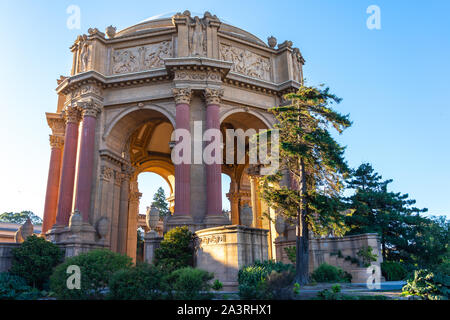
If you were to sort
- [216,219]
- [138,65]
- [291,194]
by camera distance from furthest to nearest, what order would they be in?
[138,65] → [216,219] → [291,194]

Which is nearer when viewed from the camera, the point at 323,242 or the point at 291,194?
the point at 291,194

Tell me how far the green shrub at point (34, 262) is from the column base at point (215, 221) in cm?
842

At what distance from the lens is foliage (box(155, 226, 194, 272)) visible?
1773 centimetres

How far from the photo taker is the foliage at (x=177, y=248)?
1773cm

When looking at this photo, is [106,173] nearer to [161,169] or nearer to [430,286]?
[161,169]

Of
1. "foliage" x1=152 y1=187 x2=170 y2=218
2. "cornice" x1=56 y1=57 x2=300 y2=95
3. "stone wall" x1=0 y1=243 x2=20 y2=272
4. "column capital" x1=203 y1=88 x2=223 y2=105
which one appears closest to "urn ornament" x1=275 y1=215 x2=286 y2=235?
"column capital" x1=203 y1=88 x2=223 y2=105

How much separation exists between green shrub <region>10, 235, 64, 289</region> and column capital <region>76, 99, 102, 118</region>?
385 inches

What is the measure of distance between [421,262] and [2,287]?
88.4 ft

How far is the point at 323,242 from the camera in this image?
22016 mm

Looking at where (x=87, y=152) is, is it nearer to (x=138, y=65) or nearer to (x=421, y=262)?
(x=138, y=65)

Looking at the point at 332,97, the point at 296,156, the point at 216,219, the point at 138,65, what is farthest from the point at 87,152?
the point at 332,97

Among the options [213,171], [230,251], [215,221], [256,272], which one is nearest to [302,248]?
[256,272]

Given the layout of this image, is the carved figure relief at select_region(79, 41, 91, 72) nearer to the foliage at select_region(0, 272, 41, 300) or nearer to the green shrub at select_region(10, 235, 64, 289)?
the green shrub at select_region(10, 235, 64, 289)
